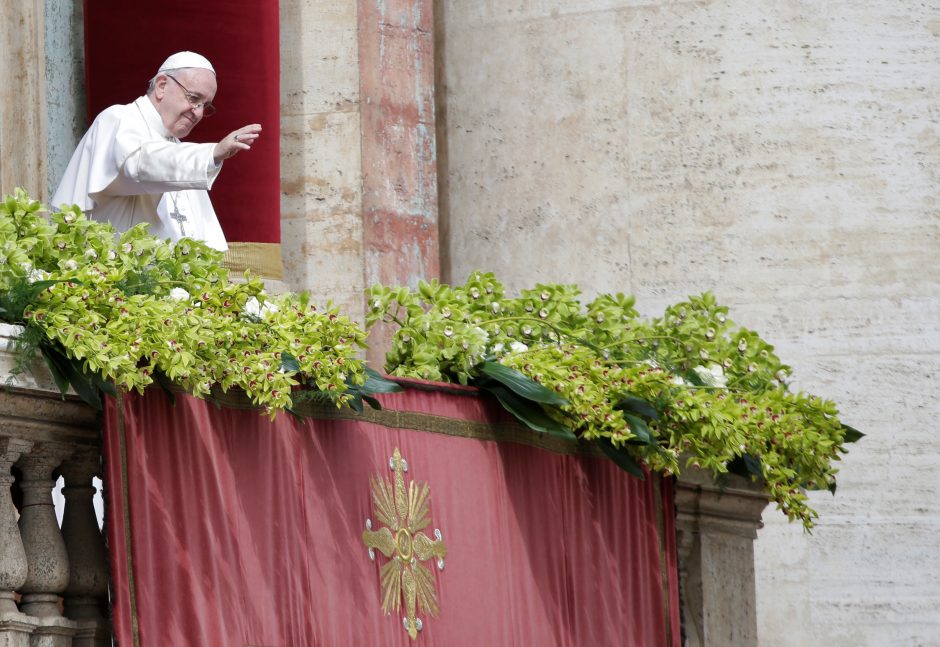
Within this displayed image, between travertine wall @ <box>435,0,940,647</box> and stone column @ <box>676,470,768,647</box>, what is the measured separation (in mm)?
2286

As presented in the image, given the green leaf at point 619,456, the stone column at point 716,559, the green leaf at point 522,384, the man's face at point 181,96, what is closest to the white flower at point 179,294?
the green leaf at point 522,384

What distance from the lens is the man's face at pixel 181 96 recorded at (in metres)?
6.41

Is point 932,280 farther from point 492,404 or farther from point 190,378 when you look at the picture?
point 190,378

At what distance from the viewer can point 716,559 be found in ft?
22.7

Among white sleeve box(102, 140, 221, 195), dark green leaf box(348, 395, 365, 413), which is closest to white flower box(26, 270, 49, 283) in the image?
dark green leaf box(348, 395, 365, 413)

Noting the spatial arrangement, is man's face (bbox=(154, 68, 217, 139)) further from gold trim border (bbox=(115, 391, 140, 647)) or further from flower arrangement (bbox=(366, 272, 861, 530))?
gold trim border (bbox=(115, 391, 140, 647))

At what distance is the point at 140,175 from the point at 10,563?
5.85 feet

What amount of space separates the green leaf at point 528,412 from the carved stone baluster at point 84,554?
4.80 ft

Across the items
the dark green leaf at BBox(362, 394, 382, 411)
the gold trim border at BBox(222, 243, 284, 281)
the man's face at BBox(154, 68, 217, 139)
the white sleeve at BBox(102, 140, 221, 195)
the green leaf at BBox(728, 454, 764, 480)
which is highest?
the man's face at BBox(154, 68, 217, 139)

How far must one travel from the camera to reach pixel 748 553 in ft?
23.0

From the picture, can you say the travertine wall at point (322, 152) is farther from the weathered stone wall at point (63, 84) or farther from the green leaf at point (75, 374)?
the green leaf at point (75, 374)

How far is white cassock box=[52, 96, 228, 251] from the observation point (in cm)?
602

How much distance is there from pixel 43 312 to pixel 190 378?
1.28 feet

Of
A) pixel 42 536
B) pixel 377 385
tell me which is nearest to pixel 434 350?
pixel 377 385
